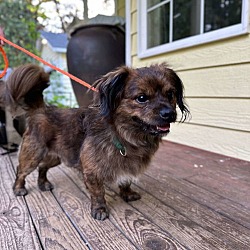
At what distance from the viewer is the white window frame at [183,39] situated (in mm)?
2221

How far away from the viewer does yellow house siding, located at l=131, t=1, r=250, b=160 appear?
2.35 metres

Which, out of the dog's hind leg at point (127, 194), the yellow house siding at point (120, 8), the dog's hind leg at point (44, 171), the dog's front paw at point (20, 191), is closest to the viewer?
the dog's hind leg at point (127, 194)

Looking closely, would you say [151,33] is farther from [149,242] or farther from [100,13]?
[149,242]

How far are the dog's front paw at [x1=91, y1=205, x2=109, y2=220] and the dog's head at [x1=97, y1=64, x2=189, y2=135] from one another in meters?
0.49

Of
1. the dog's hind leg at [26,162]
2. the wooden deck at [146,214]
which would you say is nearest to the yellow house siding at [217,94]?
the wooden deck at [146,214]

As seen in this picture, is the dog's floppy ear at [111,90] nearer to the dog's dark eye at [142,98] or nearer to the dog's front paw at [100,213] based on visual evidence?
the dog's dark eye at [142,98]

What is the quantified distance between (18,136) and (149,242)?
2296mm

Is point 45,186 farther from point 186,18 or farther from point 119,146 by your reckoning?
point 186,18

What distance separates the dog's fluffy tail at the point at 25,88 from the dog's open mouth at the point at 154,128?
0.80m

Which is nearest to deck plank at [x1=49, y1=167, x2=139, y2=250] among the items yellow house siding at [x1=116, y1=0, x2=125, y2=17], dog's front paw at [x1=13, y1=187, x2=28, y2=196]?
dog's front paw at [x1=13, y1=187, x2=28, y2=196]

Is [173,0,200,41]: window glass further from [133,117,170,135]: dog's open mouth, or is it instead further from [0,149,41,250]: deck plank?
[0,149,41,250]: deck plank

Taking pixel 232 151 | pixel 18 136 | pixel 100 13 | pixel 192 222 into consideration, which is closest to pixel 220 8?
pixel 100 13

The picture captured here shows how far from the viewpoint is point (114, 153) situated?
1454mm

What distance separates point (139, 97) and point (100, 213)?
658mm
